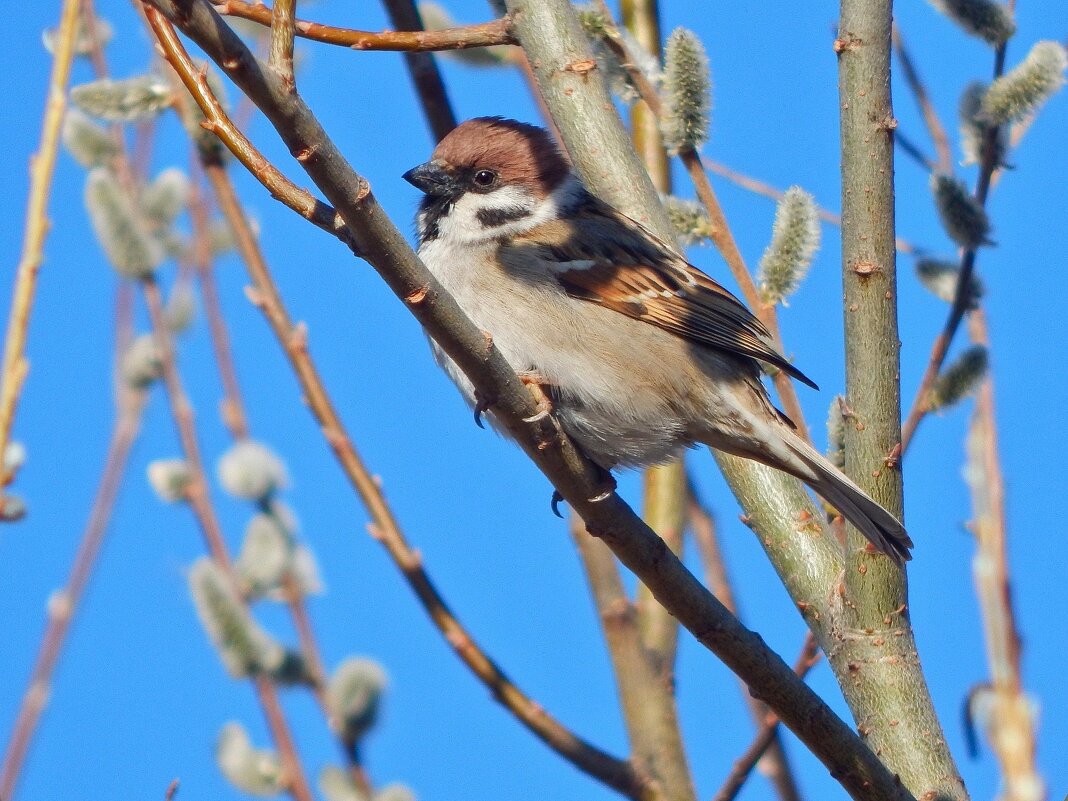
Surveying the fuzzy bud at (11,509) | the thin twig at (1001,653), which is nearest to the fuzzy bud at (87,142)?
the fuzzy bud at (11,509)

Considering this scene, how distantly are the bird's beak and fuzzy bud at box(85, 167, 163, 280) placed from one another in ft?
2.84

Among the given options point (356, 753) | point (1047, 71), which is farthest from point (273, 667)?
point (1047, 71)

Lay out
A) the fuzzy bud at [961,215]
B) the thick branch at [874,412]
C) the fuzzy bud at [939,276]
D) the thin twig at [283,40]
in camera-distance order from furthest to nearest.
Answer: the fuzzy bud at [939,276] < the fuzzy bud at [961,215] < the thick branch at [874,412] < the thin twig at [283,40]

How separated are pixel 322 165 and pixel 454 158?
2077 mm

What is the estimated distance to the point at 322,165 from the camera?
5.91 ft

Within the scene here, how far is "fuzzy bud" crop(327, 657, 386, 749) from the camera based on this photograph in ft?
9.05

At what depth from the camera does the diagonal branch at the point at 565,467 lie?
1.81 metres

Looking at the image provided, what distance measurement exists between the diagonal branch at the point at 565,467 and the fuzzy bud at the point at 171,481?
101cm

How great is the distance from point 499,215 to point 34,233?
1725 millimetres

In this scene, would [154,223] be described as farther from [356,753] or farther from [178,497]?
[356,753]

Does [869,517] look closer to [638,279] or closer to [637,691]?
[637,691]

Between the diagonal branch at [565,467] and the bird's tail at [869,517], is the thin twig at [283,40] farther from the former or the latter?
the bird's tail at [869,517]

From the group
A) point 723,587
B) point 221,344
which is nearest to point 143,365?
point 221,344

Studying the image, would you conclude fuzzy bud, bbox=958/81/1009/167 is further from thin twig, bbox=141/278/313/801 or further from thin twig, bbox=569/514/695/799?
thin twig, bbox=141/278/313/801
